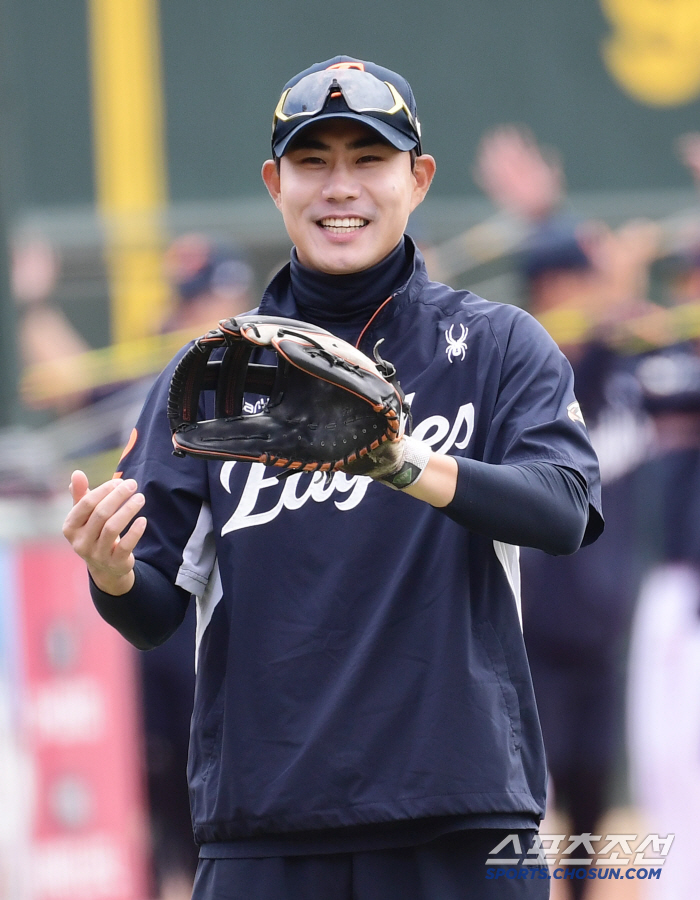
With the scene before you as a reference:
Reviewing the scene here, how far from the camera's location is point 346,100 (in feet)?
6.79

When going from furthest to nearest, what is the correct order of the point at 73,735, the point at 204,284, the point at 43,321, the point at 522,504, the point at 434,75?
the point at 434,75, the point at 43,321, the point at 204,284, the point at 73,735, the point at 522,504

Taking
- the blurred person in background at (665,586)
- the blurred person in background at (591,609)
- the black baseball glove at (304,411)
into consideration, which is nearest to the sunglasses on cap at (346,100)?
the black baseball glove at (304,411)

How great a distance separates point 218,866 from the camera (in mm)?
2039

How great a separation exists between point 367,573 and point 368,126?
64 cm

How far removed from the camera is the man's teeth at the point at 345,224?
212cm

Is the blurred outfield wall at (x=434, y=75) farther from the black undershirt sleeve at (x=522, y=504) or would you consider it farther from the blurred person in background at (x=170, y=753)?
the black undershirt sleeve at (x=522, y=504)

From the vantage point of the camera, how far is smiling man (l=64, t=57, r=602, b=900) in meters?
1.94

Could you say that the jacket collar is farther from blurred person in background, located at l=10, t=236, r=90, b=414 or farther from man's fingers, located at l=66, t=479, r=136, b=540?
blurred person in background, located at l=10, t=236, r=90, b=414

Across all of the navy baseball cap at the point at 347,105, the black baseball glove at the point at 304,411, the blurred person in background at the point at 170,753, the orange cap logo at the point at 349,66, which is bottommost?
the blurred person in background at the point at 170,753

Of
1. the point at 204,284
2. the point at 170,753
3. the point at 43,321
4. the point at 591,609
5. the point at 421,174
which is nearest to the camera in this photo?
the point at 421,174

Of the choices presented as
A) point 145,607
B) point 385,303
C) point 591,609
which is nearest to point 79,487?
point 145,607

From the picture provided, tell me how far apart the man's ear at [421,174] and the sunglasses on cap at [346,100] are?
84mm

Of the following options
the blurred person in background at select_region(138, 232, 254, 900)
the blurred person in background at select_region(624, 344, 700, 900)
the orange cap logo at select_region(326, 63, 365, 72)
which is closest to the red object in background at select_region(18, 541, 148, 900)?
the blurred person in background at select_region(138, 232, 254, 900)

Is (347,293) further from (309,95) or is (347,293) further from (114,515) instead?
(114,515)
